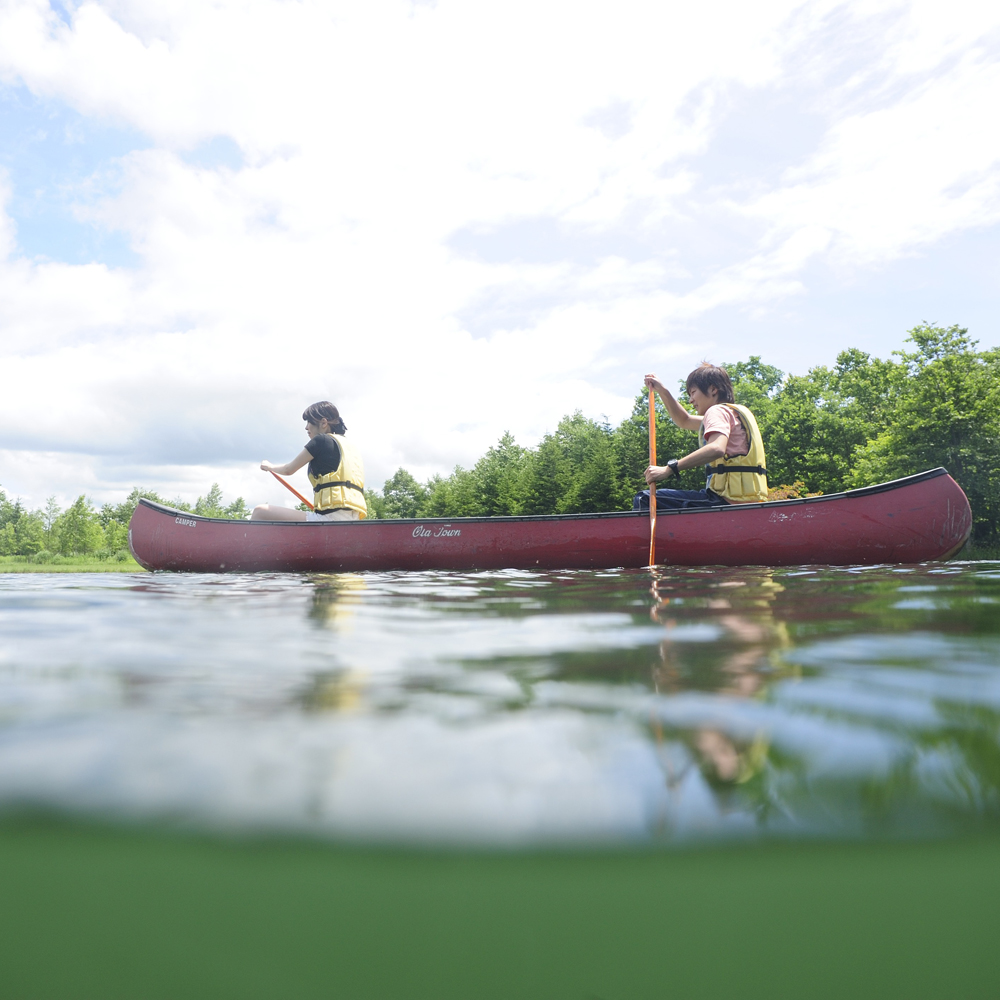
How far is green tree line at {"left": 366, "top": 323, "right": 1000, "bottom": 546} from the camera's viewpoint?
23.5 metres

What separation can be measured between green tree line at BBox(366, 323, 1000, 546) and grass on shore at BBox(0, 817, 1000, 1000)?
2600 cm

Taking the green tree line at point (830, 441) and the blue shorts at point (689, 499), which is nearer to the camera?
the blue shorts at point (689, 499)

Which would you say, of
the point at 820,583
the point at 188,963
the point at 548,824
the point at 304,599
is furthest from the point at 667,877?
the point at 820,583

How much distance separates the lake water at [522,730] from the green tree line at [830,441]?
25197 mm

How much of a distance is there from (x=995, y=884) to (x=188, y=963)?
1.01 m

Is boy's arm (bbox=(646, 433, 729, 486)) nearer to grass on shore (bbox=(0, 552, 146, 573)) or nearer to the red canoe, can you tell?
the red canoe

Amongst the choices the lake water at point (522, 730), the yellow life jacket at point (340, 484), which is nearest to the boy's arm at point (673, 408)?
the yellow life jacket at point (340, 484)

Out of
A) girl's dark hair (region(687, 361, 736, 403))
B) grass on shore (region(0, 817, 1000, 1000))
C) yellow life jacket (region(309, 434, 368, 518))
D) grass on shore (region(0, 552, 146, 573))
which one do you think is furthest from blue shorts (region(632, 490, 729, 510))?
grass on shore (region(0, 552, 146, 573))

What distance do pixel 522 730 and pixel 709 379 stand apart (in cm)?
633

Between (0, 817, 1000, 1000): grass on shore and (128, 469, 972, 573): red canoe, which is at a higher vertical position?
(128, 469, 972, 573): red canoe

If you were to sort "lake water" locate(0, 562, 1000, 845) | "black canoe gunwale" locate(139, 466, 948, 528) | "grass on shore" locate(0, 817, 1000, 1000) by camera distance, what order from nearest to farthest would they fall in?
1. "grass on shore" locate(0, 817, 1000, 1000)
2. "lake water" locate(0, 562, 1000, 845)
3. "black canoe gunwale" locate(139, 466, 948, 528)

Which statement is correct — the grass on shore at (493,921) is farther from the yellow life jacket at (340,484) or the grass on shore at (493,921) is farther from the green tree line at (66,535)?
the green tree line at (66,535)

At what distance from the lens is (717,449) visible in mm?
6453

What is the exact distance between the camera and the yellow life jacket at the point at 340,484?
865cm
